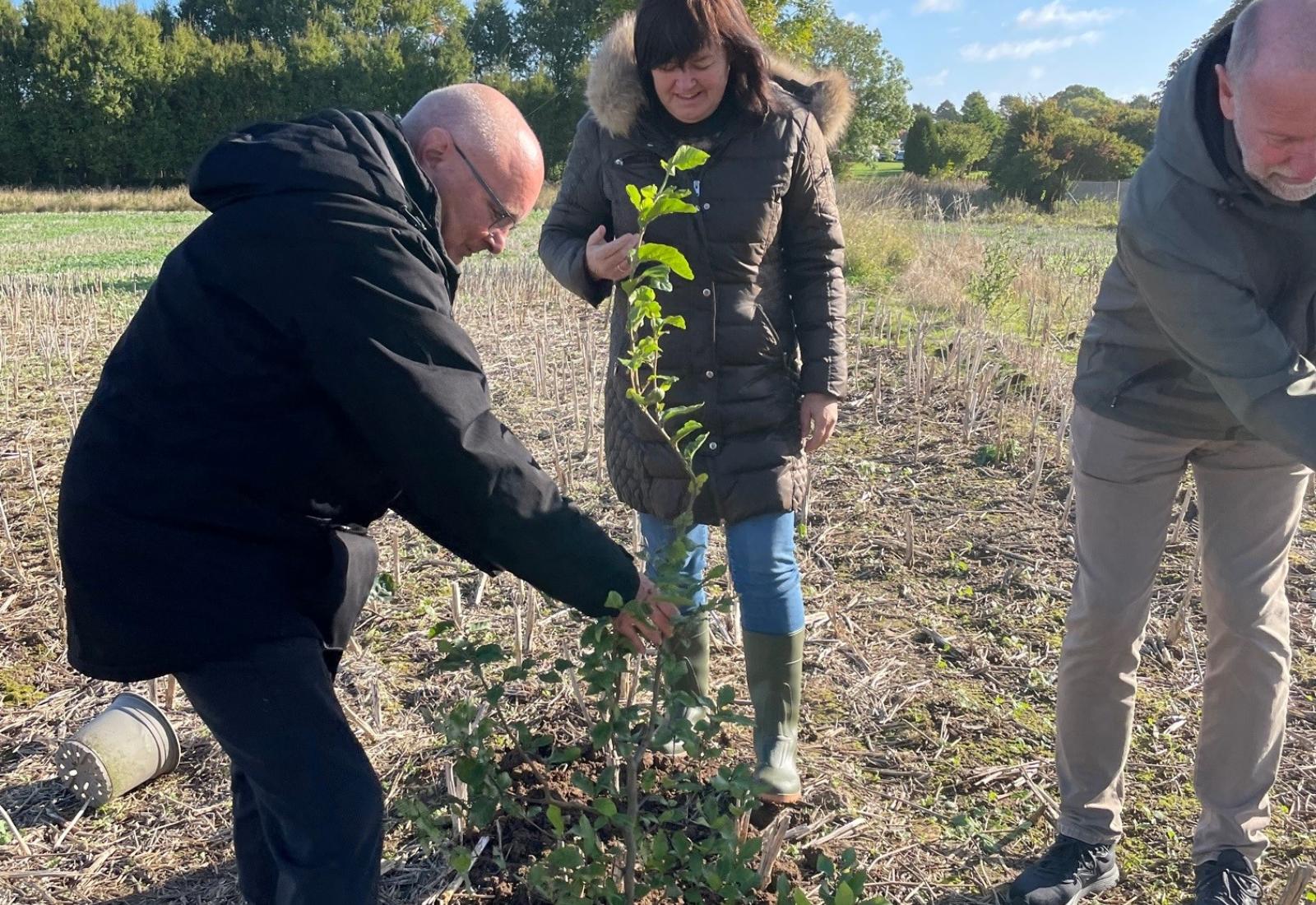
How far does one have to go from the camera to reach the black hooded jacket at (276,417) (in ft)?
4.65

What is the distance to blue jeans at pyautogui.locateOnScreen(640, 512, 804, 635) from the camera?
2.25 meters

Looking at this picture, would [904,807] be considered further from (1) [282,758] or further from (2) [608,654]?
(1) [282,758]

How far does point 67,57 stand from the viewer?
110ft

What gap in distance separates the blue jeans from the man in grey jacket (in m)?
0.61

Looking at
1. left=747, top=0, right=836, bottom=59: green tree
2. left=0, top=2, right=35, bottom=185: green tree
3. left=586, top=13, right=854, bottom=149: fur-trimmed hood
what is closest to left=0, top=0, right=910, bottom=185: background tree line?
left=0, top=2, right=35, bottom=185: green tree

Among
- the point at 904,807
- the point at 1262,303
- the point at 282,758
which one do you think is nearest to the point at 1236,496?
the point at 1262,303

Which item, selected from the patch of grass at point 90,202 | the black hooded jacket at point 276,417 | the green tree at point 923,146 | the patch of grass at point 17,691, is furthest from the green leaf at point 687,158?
the green tree at point 923,146

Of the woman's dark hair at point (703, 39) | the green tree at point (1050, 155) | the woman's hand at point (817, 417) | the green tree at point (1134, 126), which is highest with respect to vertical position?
the green tree at point (1134, 126)

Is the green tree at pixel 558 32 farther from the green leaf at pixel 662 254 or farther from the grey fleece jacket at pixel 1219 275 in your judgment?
the green leaf at pixel 662 254

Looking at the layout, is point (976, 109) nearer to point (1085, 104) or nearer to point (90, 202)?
point (1085, 104)

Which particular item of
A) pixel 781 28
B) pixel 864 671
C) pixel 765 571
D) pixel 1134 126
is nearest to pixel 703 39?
pixel 765 571

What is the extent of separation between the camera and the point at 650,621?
155 centimetres

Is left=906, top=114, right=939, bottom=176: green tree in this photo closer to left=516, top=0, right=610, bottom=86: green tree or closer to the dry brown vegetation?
left=516, top=0, right=610, bottom=86: green tree

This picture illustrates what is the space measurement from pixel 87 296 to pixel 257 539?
8.04 m
